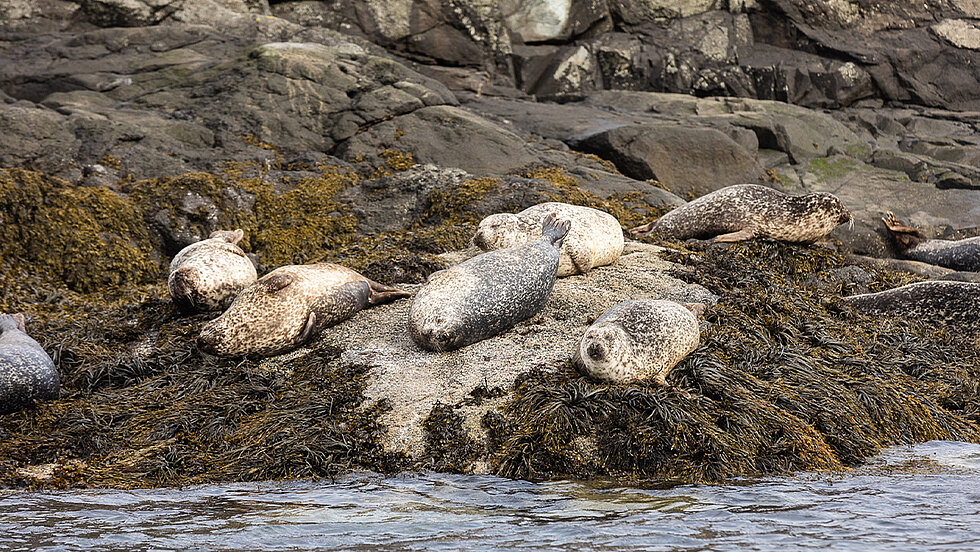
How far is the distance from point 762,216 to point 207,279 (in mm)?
5114

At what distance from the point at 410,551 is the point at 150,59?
11.0 metres

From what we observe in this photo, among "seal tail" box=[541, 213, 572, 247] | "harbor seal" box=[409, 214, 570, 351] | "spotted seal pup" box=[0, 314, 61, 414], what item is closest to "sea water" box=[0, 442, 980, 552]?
"spotted seal pup" box=[0, 314, 61, 414]

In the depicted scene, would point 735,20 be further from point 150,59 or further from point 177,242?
point 177,242

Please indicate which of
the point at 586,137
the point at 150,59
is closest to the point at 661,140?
the point at 586,137

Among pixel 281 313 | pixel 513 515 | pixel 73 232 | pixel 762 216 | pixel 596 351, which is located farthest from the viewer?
pixel 73 232

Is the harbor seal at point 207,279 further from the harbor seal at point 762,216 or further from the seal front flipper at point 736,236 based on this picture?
the harbor seal at point 762,216

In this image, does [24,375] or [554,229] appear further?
[554,229]

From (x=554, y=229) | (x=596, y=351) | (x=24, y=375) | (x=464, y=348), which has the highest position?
(x=554, y=229)

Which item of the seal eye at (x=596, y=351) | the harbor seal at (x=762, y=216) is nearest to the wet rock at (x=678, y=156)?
the harbor seal at (x=762, y=216)

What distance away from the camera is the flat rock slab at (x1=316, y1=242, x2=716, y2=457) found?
4.91 m

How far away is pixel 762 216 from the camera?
8.21 m

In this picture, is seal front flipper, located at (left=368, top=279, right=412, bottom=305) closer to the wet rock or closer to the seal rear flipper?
the seal rear flipper

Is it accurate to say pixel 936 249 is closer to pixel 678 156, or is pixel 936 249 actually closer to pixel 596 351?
pixel 678 156

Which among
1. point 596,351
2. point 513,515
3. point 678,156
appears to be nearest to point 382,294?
point 596,351
